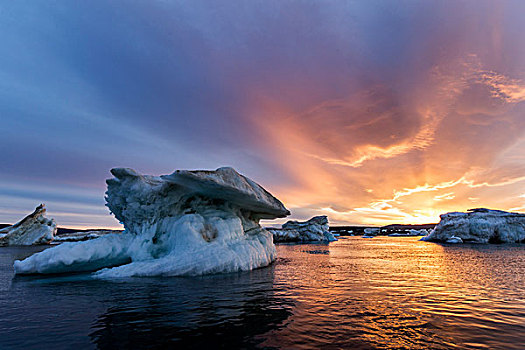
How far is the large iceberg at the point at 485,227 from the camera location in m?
57.1

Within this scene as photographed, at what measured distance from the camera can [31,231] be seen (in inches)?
2419

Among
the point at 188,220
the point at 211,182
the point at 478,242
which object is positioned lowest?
the point at 478,242

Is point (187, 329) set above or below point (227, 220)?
below

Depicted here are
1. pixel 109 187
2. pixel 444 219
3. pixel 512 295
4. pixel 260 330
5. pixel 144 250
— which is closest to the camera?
pixel 260 330

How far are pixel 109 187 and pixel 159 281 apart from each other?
28.6ft

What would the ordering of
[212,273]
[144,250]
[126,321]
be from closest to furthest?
1. [126,321]
2. [212,273]
3. [144,250]

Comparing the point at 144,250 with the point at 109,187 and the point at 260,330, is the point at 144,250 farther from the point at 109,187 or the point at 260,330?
the point at 260,330

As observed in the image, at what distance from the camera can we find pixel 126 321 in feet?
24.1

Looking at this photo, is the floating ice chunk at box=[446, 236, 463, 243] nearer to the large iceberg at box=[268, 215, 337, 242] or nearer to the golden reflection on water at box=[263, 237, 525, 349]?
the large iceberg at box=[268, 215, 337, 242]

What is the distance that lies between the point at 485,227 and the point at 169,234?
69857mm

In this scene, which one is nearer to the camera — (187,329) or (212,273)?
(187,329)

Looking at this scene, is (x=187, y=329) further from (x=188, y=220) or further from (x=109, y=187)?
(x=109, y=187)

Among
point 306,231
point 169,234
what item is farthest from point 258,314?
point 306,231

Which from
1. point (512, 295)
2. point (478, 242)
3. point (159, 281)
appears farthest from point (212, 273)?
point (478, 242)
